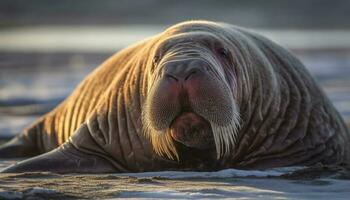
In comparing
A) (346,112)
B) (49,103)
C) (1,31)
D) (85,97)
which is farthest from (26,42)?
(85,97)

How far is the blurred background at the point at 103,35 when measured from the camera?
17.1 meters

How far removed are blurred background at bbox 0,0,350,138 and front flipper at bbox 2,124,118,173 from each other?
3261 millimetres

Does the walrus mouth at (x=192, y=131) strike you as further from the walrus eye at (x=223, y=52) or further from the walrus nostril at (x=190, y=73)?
the walrus eye at (x=223, y=52)

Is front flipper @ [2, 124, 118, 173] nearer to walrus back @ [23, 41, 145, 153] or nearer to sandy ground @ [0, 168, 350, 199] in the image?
sandy ground @ [0, 168, 350, 199]

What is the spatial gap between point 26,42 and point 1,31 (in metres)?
7.09

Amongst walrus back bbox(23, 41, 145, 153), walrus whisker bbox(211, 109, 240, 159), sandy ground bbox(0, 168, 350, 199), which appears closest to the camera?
sandy ground bbox(0, 168, 350, 199)

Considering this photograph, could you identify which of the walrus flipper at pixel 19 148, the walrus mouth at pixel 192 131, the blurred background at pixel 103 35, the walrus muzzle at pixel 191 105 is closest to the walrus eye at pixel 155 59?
the walrus muzzle at pixel 191 105

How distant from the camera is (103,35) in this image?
3622 centimetres

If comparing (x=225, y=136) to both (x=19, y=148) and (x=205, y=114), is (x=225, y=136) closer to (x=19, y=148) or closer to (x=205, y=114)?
(x=205, y=114)

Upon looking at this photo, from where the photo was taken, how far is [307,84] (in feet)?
31.9

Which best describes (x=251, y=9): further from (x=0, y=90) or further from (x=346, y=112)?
(x=346, y=112)

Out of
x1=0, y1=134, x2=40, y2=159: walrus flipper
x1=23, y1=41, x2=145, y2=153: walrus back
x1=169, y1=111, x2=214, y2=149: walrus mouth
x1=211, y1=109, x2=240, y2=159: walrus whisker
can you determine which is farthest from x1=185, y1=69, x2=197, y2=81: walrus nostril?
x1=0, y1=134, x2=40, y2=159: walrus flipper

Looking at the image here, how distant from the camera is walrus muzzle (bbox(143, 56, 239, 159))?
801cm

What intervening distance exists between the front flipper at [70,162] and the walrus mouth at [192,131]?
2.87ft
